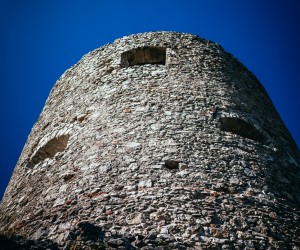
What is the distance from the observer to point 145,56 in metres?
7.37

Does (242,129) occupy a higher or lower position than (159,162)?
higher

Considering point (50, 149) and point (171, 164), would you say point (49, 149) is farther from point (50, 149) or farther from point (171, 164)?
point (171, 164)

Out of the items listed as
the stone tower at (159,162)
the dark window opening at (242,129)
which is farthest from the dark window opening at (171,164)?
the dark window opening at (242,129)

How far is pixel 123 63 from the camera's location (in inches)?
280

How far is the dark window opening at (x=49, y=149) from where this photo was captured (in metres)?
6.11

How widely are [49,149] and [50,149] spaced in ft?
0.05

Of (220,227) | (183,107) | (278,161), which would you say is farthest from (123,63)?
(220,227)

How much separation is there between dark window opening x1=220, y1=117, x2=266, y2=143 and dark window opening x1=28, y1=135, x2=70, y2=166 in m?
2.66

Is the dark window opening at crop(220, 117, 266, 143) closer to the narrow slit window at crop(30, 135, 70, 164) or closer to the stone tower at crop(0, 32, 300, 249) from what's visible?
the stone tower at crop(0, 32, 300, 249)

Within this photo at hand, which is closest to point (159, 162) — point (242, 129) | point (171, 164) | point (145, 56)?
point (171, 164)

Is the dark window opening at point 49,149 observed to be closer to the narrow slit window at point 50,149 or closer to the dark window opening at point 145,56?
the narrow slit window at point 50,149

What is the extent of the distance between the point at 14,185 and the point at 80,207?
7.47 feet

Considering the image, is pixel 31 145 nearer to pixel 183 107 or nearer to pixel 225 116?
pixel 183 107

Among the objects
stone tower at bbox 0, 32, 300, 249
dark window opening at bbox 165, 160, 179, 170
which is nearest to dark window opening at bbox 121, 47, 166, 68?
stone tower at bbox 0, 32, 300, 249
